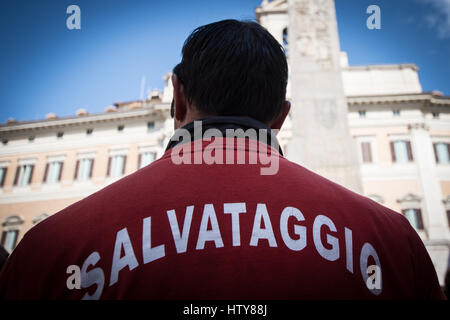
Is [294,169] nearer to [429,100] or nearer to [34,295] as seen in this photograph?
[34,295]

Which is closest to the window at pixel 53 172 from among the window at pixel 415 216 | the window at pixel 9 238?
the window at pixel 9 238

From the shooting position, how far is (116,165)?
2186 cm

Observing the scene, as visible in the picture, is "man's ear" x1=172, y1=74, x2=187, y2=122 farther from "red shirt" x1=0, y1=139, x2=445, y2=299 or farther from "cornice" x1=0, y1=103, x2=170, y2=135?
"cornice" x1=0, y1=103, x2=170, y2=135

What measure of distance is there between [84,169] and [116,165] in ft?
7.51

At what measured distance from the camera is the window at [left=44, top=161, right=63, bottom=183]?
2201 centimetres

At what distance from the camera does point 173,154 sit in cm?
82

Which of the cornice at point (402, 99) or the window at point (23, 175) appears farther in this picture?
the window at point (23, 175)

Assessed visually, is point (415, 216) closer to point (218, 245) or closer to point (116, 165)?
point (116, 165)

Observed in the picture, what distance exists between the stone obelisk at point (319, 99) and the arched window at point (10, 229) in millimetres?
22078

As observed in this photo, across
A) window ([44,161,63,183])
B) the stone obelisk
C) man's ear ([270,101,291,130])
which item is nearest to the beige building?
window ([44,161,63,183])

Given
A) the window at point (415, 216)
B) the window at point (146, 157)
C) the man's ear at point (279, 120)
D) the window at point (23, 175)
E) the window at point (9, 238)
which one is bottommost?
the man's ear at point (279, 120)

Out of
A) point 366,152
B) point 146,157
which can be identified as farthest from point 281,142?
point 146,157

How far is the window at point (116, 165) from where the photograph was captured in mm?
21641

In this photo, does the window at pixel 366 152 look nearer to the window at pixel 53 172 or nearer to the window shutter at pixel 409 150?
the window shutter at pixel 409 150
